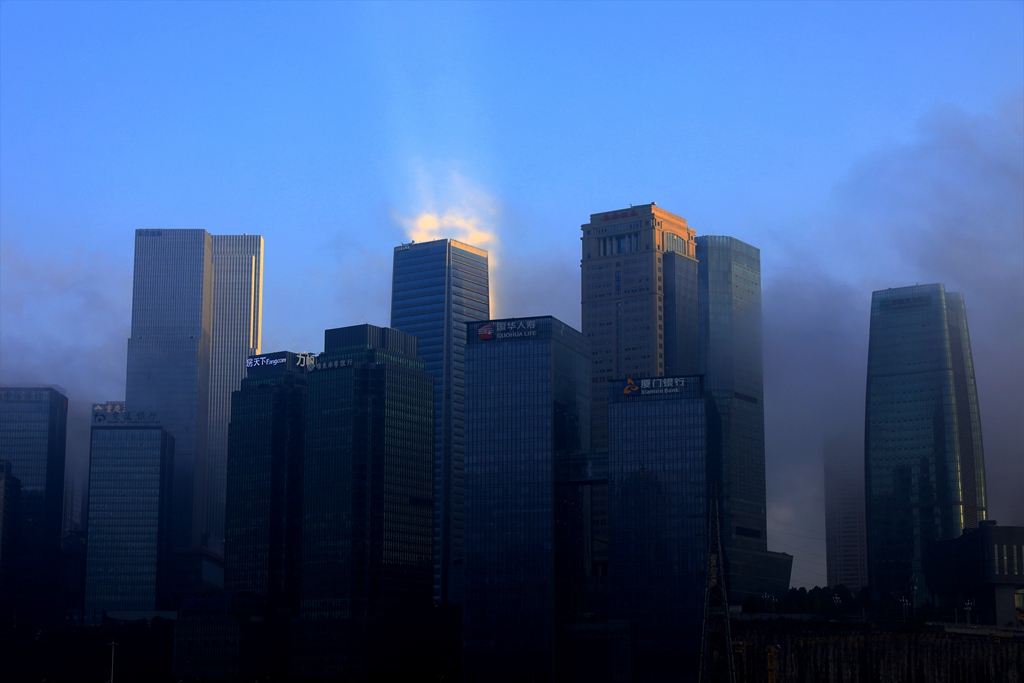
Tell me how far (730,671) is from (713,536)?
15244mm

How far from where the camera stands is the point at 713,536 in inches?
5979

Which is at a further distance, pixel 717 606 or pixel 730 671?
pixel 717 606

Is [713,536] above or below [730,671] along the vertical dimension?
above

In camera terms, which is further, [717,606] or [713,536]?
[717,606]

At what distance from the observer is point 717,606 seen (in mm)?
161875

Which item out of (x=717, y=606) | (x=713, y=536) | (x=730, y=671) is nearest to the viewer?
(x=730, y=671)

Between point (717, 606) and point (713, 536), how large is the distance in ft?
44.3

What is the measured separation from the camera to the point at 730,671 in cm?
14188

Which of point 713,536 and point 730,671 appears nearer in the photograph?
point 730,671

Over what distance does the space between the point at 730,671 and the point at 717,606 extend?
2023cm

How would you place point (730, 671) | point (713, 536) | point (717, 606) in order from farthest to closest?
1. point (717, 606)
2. point (713, 536)
3. point (730, 671)
